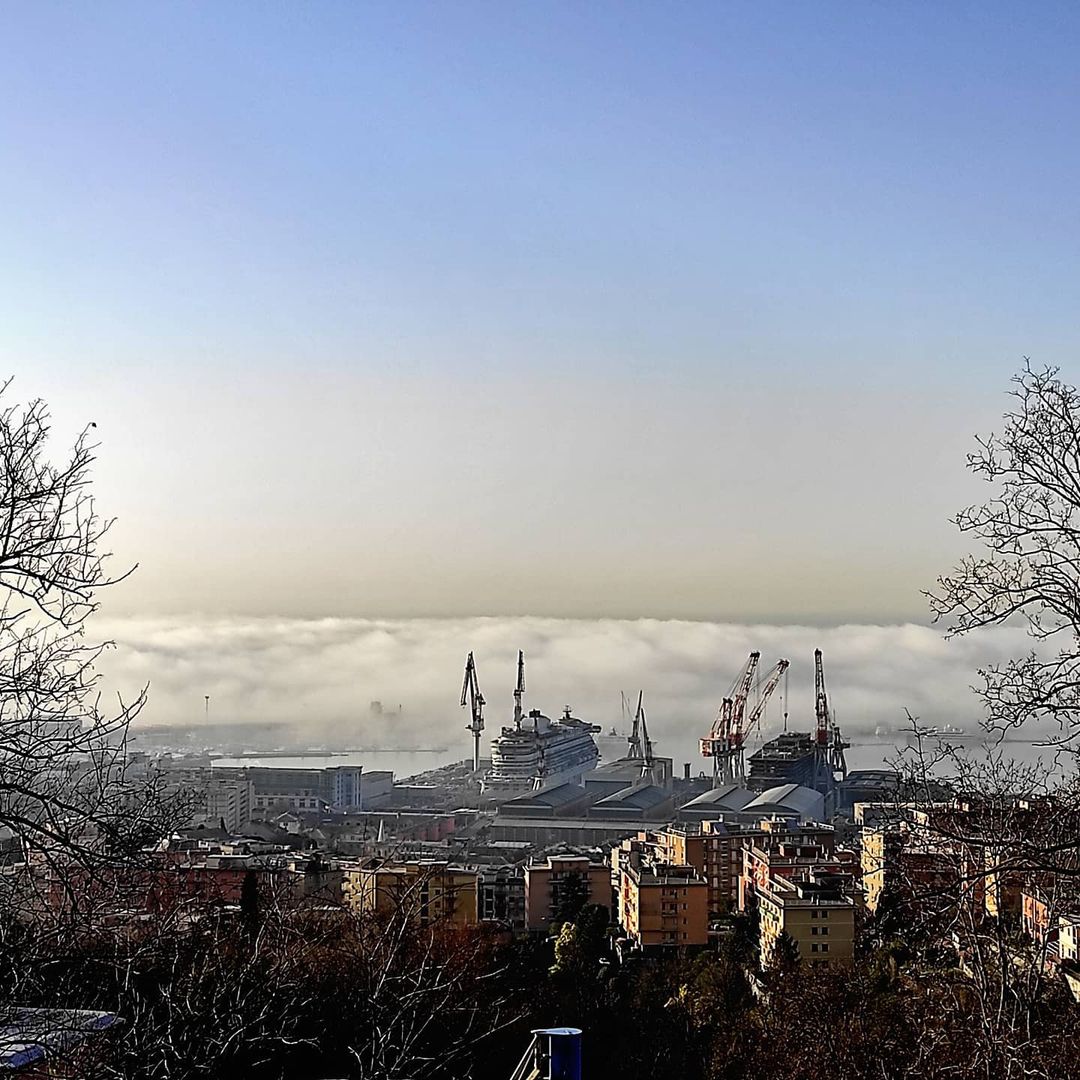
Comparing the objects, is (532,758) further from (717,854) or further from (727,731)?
(717,854)

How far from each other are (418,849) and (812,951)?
22281 millimetres

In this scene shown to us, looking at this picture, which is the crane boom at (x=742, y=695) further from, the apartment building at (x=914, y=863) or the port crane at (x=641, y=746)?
the apartment building at (x=914, y=863)

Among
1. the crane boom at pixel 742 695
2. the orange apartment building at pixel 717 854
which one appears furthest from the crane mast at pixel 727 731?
the orange apartment building at pixel 717 854

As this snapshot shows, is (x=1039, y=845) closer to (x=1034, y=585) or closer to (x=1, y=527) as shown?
(x=1034, y=585)

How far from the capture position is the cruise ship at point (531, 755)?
196 ft

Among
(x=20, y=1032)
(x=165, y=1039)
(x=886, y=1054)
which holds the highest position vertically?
(x=20, y=1032)

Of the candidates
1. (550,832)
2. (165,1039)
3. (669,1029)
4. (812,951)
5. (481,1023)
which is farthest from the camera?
(550,832)

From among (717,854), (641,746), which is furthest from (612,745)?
(717,854)

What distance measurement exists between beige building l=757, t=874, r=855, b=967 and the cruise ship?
43.7m

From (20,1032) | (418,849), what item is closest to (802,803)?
(418,849)

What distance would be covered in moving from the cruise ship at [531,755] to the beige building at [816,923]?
43.7 meters

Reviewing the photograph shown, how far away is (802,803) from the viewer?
158ft

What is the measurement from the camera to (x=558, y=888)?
70.8ft

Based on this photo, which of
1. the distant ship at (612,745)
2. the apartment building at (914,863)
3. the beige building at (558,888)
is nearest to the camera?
the apartment building at (914,863)
